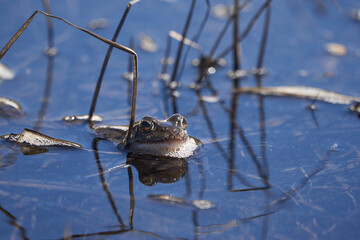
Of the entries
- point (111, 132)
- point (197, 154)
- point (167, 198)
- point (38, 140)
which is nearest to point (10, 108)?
point (38, 140)

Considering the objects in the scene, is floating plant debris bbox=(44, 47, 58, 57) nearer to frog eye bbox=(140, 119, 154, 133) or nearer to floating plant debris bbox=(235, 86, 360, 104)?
floating plant debris bbox=(235, 86, 360, 104)

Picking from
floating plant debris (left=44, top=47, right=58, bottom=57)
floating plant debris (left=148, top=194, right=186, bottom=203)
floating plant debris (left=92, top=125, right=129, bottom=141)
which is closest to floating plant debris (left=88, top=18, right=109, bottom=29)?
floating plant debris (left=44, top=47, right=58, bottom=57)

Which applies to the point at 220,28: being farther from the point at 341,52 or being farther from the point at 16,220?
the point at 16,220

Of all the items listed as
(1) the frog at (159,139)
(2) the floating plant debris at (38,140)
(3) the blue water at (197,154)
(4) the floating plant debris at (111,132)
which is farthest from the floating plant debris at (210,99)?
(2) the floating plant debris at (38,140)

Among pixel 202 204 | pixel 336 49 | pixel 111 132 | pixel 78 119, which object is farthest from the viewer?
pixel 336 49

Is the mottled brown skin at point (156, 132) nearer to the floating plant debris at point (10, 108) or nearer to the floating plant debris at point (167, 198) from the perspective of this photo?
the floating plant debris at point (167, 198)

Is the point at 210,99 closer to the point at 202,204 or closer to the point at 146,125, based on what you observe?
the point at 146,125
